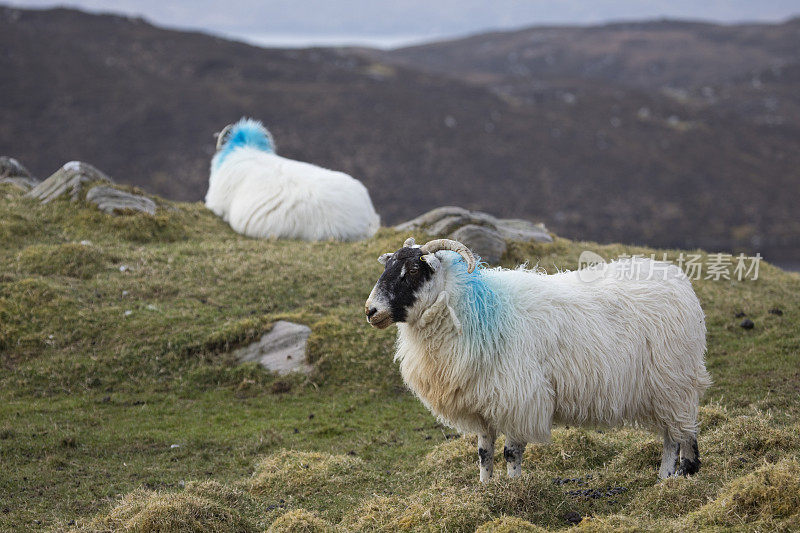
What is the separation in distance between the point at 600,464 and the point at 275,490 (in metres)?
3.89

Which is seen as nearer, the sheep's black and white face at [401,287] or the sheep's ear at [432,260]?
the sheep's black and white face at [401,287]

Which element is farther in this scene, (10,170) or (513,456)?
(10,170)

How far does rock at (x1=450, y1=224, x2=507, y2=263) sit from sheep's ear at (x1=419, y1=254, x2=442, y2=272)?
304 inches

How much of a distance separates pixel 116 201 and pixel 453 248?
11871 mm

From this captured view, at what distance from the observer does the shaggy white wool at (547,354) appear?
7488 mm

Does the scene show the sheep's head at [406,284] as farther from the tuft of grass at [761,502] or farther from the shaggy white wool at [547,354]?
the tuft of grass at [761,502]

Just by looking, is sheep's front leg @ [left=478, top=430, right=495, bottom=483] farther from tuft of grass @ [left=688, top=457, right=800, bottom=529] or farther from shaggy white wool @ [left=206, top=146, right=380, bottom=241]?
shaggy white wool @ [left=206, top=146, right=380, bottom=241]

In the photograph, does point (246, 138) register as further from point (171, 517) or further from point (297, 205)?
point (171, 517)

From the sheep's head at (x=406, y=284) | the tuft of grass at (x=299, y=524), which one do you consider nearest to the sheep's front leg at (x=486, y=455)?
the sheep's head at (x=406, y=284)

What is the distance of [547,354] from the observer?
762cm

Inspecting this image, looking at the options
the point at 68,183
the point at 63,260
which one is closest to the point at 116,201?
the point at 68,183

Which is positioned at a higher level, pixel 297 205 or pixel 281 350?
pixel 297 205

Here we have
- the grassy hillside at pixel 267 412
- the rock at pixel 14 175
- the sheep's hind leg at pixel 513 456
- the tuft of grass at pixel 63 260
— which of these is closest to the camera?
the grassy hillside at pixel 267 412

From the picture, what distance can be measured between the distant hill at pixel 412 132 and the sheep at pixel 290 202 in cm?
2354
